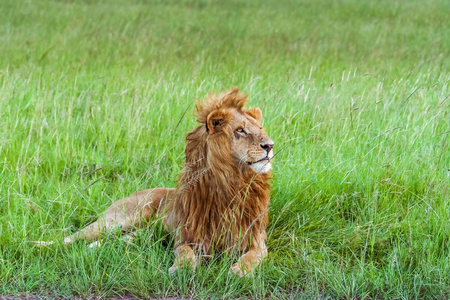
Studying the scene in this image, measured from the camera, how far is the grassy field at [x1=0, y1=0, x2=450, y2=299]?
3.54 meters

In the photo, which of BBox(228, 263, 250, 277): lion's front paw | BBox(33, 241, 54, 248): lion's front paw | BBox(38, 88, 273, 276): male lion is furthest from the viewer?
BBox(33, 241, 54, 248): lion's front paw

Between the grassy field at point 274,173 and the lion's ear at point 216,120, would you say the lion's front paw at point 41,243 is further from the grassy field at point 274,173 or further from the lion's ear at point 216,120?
the lion's ear at point 216,120

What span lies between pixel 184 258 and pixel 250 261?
16.5 inches

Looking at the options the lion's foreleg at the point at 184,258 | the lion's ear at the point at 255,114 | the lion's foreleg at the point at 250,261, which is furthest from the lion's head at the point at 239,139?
the lion's foreleg at the point at 184,258

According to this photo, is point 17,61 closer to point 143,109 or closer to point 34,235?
point 143,109

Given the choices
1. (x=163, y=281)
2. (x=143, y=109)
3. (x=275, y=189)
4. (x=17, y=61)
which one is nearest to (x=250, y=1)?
(x=17, y=61)

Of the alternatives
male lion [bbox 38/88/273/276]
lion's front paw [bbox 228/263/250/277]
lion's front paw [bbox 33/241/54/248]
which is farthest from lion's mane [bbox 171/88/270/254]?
lion's front paw [bbox 33/241/54/248]

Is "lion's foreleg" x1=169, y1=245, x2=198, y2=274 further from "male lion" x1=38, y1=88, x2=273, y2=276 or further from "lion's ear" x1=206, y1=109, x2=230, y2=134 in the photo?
"lion's ear" x1=206, y1=109, x2=230, y2=134

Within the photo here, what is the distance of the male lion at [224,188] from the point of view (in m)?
3.60

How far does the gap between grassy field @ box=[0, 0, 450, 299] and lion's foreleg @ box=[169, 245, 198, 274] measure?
0.26 feet

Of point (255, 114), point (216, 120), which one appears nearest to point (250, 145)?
point (216, 120)

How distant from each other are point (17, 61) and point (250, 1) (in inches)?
450

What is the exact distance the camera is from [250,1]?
19516 millimetres

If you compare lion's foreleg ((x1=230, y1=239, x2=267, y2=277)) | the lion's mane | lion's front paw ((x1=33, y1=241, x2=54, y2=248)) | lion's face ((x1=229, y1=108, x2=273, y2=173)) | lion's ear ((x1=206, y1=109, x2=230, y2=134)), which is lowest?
lion's front paw ((x1=33, y1=241, x2=54, y2=248))
